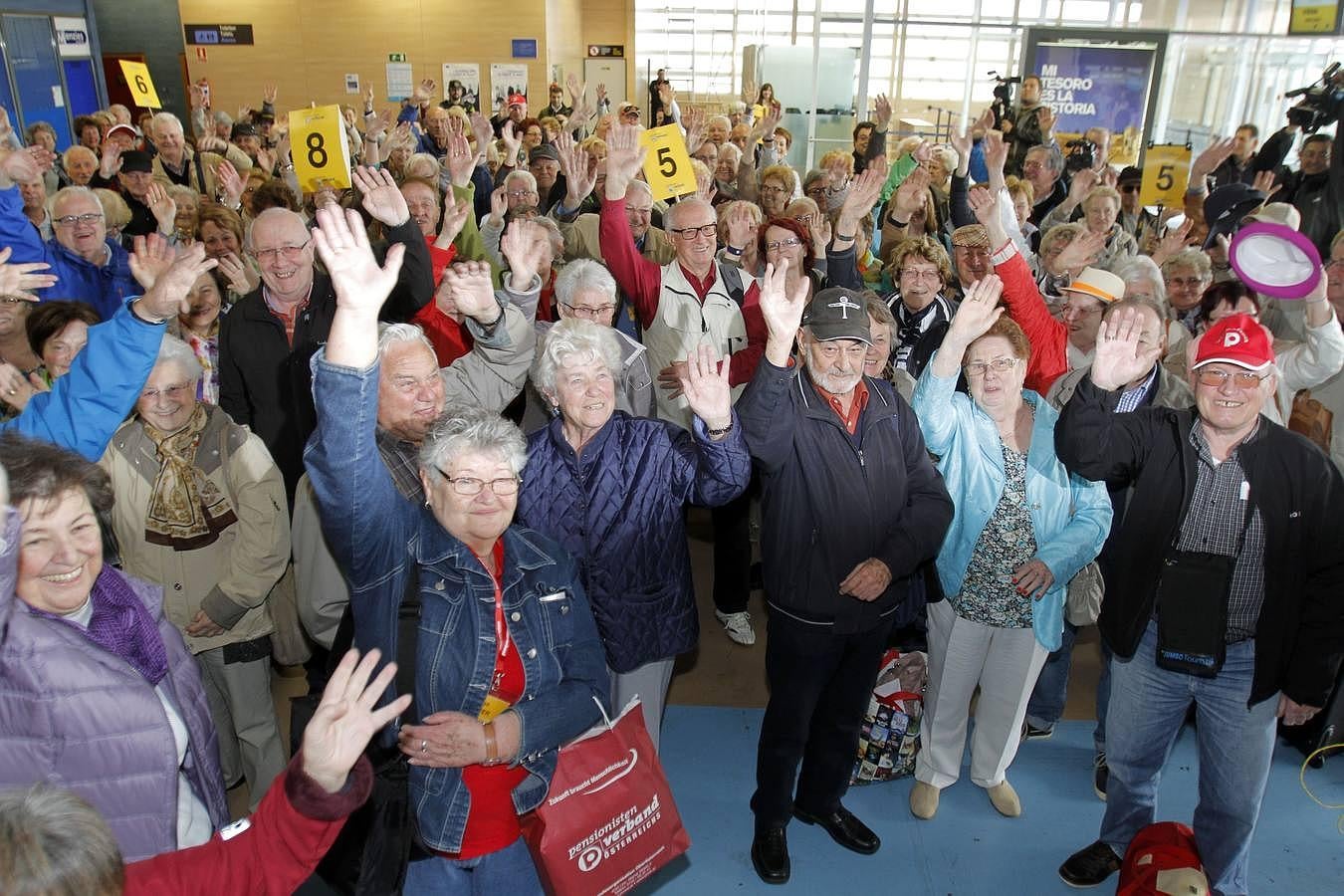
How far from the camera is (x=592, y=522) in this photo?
8.36 feet

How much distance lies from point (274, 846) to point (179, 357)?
179 cm

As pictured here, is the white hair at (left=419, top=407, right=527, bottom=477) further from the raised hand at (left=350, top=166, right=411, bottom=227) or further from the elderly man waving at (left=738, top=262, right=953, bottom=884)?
the raised hand at (left=350, top=166, right=411, bottom=227)

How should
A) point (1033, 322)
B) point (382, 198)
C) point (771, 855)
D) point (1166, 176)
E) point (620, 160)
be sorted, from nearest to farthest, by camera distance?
1. point (771, 855)
2. point (382, 198)
3. point (1033, 322)
4. point (620, 160)
5. point (1166, 176)

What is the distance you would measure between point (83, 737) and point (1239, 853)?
3036 mm

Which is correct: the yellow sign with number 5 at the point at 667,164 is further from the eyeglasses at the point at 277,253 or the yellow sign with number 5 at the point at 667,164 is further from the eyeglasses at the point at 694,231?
the eyeglasses at the point at 277,253

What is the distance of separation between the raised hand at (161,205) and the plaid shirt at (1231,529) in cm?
478

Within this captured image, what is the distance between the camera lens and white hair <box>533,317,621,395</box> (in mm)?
2561

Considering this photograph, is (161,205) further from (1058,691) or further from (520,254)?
(1058,691)

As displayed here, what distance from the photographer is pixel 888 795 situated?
3.43 m

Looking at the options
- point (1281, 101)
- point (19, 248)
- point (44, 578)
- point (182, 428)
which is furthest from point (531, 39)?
point (44, 578)

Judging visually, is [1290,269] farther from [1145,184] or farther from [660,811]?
[1145,184]

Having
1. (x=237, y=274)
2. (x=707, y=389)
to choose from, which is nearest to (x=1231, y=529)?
(x=707, y=389)

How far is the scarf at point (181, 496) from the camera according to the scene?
2805 millimetres

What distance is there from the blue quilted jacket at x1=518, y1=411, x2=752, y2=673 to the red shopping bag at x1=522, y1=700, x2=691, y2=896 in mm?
489
